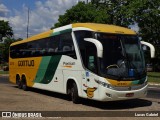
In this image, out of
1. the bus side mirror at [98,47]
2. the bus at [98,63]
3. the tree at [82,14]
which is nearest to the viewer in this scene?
the bus side mirror at [98,47]

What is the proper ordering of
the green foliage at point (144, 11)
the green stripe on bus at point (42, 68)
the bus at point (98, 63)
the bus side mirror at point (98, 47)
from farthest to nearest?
the green foliage at point (144, 11) → the green stripe on bus at point (42, 68) → the bus at point (98, 63) → the bus side mirror at point (98, 47)

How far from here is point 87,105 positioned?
15172 mm

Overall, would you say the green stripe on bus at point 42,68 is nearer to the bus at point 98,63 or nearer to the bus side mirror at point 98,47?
the bus at point 98,63

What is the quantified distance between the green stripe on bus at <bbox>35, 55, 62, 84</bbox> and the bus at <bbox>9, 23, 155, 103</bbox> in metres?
0.05

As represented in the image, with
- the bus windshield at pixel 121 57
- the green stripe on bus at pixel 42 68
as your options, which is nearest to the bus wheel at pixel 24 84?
the green stripe on bus at pixel 42 68

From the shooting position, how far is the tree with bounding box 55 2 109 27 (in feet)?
181

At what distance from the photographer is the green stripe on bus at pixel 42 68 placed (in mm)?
19094

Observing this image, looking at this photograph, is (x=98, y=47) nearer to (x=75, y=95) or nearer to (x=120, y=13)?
(x=75, y=95)

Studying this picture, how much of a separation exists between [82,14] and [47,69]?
129ft

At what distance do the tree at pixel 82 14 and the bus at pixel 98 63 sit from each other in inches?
1470

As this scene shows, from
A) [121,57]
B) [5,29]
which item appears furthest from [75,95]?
[5,29]

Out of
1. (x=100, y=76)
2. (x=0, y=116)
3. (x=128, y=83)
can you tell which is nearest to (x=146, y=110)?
(x=128, y=83)

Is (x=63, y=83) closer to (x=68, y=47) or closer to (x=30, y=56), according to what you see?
(x=68, y=47)

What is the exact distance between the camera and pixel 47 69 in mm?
18984
